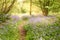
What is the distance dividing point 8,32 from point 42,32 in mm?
1902

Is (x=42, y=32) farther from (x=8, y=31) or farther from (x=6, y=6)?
(x=6, y=6)

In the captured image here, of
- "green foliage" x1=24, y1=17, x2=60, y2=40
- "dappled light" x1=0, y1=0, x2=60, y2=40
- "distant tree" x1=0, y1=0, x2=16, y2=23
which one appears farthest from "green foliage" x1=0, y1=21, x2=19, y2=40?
"distant tree" x1=0, y1=0, x2=16, y2=23

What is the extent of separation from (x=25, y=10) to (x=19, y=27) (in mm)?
5731

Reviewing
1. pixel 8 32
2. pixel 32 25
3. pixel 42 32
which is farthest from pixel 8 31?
pixel 42 32

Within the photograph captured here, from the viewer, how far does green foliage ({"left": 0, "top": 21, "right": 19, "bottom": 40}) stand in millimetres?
9537

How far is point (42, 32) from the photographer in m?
9.83

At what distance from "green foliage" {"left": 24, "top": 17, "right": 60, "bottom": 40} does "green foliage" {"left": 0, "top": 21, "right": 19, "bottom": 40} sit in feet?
2.35

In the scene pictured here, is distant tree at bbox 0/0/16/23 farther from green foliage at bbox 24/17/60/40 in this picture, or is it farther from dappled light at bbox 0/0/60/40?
green foliage at bbox 24/17/60/40

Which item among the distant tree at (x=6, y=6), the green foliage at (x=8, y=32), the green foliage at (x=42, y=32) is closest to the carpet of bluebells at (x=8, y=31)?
the green foliage at (x=8, y=32)

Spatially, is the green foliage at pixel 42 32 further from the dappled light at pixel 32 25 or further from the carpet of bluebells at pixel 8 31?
the carpet of bluebells at pixel 8 31

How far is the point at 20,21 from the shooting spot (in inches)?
528

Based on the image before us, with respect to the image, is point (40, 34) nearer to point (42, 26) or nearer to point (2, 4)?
point (42, 26)

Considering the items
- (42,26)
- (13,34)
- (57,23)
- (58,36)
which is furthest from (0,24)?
(58,36)

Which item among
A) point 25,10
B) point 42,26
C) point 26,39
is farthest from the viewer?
point 25,10
